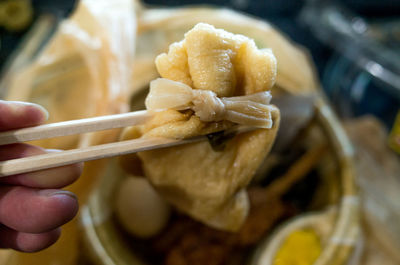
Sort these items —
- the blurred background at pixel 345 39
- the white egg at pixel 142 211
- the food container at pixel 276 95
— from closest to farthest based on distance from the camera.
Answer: the food container at pixel 276 95, the white egg at pixel 142 211, the blurred background at pixel 345 39

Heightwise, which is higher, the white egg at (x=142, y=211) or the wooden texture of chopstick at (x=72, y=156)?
the wooden texture of chopstick at (x=72, y=156)

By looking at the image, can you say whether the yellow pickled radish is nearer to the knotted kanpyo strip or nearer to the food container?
the food container

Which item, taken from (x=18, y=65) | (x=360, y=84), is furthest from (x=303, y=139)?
(x=18, y=65)

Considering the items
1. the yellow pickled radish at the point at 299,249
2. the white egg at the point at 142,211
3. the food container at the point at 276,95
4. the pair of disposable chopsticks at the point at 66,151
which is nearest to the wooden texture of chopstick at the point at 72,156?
the pair of disposable chopsticks at the point at 66,151

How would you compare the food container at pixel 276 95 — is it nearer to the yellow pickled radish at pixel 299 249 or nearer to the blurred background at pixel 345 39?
the yellow pickled radish at pixel 299 249

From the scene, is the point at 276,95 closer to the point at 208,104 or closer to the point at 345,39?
the point at 208,104
